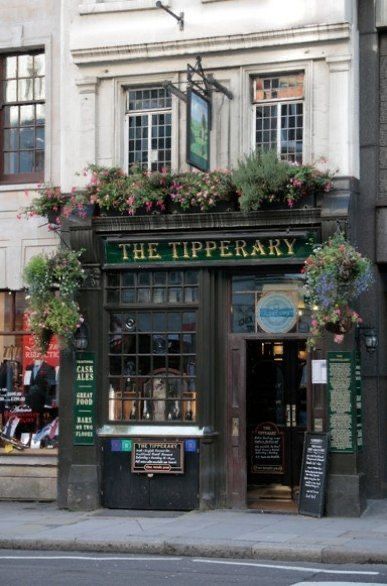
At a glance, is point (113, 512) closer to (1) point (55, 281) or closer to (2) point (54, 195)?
(1) point (55, 281)

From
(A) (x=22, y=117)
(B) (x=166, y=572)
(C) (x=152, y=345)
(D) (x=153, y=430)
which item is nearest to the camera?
(B) (x=166, y=572)

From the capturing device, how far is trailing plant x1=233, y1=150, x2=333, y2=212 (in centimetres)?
1588

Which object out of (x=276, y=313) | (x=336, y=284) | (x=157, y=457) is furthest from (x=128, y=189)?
(x=157, y=457)

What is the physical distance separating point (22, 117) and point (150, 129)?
244 centimetres

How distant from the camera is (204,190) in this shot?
16.3 m

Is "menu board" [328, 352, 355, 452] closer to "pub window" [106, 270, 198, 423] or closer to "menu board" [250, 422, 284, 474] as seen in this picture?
"menu board" [250, 422, 284, 474]

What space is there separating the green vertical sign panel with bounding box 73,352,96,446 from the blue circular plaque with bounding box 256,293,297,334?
8.49 feet

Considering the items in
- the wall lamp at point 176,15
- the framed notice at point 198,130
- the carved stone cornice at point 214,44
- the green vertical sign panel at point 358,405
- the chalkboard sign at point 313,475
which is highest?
the wall lamp at point 176,15

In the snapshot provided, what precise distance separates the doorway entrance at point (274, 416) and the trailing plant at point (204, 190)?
92.3 inches

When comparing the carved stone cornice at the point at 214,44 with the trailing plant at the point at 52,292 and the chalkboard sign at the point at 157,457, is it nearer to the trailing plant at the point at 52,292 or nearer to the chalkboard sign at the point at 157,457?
the trailing plant at the point at 52,292

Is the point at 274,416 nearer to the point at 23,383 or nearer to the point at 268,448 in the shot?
the point at 268,448

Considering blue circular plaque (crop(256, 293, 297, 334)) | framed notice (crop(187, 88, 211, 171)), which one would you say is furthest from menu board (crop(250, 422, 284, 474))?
framed notice (crop(187, 88, 211, 171))

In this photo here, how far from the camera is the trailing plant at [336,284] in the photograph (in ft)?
49.9

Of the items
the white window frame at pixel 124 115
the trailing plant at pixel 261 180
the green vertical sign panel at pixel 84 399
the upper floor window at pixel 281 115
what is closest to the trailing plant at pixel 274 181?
the trailing plant at pixel 261 180
